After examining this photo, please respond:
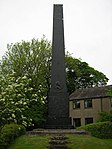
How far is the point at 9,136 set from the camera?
15250mm

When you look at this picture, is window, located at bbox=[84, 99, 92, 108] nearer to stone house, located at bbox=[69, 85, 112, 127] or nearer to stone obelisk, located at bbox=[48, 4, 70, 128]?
stone house, located at bbox=[69, 85, 112, 127]

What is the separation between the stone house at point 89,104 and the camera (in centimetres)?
3659

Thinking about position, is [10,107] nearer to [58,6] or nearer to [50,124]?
[50,124]

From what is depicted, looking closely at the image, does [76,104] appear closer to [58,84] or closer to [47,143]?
[58,84]

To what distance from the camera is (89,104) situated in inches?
1511

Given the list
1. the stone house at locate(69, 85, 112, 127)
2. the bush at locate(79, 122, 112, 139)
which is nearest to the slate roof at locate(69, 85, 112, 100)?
the stone house at locate(69, 85, 112, 127)

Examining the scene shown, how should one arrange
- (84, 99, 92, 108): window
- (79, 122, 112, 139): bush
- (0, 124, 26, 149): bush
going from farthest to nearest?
(84, 99, 92, 108): window < (79, 122, 112, 139): bush < (0, 124, 26, 149): bush

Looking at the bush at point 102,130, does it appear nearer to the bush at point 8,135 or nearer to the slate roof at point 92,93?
the bush at point 8,135

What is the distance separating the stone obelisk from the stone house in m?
16.4

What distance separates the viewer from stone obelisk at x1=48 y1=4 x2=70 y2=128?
62.7 feet

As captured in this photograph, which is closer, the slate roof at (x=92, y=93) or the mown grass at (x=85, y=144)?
the mown grass at (x=85, y=144)

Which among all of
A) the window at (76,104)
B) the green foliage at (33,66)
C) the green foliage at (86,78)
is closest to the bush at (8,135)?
the green foliage at (33,66)

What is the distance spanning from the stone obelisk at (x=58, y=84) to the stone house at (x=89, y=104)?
16417 millimetres

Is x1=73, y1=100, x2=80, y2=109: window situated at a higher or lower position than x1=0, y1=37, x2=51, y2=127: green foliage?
lower
